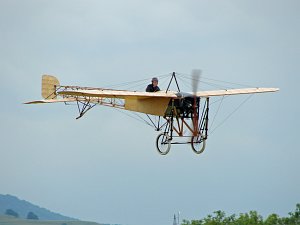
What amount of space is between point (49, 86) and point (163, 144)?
12.7m

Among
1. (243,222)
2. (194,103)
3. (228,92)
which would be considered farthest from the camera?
(243,222)

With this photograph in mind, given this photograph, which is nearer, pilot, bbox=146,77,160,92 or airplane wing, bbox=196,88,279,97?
pilot, bbox=146,77,160,92

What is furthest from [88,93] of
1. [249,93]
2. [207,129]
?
[249,93]

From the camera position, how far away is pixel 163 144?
52.8m

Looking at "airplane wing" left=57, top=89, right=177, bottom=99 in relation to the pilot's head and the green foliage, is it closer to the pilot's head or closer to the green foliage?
the pilot's head

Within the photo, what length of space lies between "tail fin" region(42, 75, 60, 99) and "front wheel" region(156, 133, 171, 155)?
11.6 meters

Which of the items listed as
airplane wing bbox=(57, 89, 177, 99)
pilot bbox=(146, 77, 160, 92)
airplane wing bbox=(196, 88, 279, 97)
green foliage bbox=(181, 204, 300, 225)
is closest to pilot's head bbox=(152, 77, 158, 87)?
pilot bbox=(146, 77, 160, 92)

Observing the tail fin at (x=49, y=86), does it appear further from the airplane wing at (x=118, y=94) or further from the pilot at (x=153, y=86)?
the pilot at (x=153, y=86)

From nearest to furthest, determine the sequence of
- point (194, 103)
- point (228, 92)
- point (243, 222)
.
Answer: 1. point (194, 103)
2. point (228, 92)
3. point (243, 222)

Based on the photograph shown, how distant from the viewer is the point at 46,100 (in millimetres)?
61250

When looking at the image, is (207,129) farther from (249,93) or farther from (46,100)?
(46,100)

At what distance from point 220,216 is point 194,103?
94.0 metres

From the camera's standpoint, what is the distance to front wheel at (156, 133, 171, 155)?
52.6 metres

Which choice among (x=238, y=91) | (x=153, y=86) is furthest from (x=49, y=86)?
(x=238, y=91)
